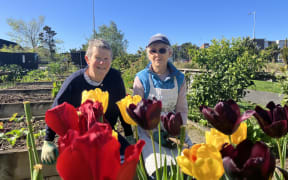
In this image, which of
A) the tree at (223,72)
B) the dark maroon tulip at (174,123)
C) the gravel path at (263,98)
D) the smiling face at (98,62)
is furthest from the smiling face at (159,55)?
the gravel path at (263,98)

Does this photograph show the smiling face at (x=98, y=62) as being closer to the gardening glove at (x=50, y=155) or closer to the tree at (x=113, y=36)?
the gardening glove at (x=50, y=155)

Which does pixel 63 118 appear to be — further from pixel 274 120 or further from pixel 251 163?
pixel 274 120

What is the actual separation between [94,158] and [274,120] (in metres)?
0.45

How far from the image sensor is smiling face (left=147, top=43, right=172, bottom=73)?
7.20 feet

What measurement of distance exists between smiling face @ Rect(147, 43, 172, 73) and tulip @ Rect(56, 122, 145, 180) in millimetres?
1962

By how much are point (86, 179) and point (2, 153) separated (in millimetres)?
1864

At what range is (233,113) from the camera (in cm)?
49

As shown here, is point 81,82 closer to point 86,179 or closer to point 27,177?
point 27,177

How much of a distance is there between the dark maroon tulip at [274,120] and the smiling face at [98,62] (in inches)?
59.6

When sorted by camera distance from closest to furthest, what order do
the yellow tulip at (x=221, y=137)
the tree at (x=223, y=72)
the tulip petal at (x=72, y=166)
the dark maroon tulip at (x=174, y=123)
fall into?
1. the tulip petal at (x=72, y=166)
2. the yellow tulip at (x=221, y=137)
3. the dark maroon tulip at (x=174, y=123)
4. the tree at (x=223, y=72)

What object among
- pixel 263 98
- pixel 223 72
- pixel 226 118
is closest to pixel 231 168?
pixel 226 118

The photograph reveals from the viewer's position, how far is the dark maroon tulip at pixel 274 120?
486mm

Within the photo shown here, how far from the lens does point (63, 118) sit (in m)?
0.41

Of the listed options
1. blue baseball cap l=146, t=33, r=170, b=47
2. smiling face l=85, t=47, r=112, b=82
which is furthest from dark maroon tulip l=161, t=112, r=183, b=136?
blue baseball cap l=146, t=33, r=170, b=47
